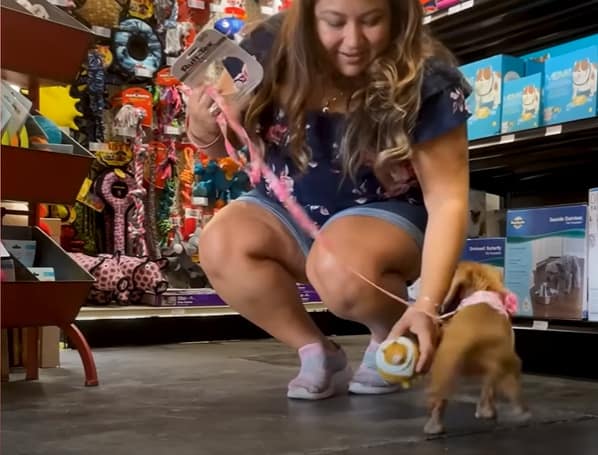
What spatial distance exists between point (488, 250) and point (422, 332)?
1.21 m

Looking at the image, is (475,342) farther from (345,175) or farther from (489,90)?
(489,90)

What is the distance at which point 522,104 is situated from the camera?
2.11 meters

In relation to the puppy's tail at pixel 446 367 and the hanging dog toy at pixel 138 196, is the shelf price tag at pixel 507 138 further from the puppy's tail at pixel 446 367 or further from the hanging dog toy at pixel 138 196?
the hanging dog toy at pixel 138 196

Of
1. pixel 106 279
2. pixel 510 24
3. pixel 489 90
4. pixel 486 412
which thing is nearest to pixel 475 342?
pixel 486 412

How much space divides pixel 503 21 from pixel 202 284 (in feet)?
6.00

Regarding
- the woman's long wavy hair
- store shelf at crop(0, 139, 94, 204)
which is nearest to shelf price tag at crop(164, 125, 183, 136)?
store shelf at crop(0, 139, 94, 204)

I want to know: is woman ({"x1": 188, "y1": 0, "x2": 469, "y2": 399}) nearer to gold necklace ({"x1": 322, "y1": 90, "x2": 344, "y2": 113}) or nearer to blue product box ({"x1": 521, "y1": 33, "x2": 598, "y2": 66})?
gold necklace ({"x1": 322, "y1": 90, "x2": 344, "y2": 113})

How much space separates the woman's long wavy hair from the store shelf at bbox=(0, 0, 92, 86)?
558mm

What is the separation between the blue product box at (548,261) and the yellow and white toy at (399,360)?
43.1 inches

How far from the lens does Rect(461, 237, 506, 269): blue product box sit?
219cm

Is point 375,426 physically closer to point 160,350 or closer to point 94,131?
point 160,350

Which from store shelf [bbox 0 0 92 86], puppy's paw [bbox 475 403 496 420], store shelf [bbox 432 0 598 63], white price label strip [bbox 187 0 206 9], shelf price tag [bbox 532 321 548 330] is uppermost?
white price label strip [bbox 187 0 206 9]

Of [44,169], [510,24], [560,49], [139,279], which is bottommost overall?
[139,279]

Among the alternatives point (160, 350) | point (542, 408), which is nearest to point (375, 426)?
point (542, 408)
